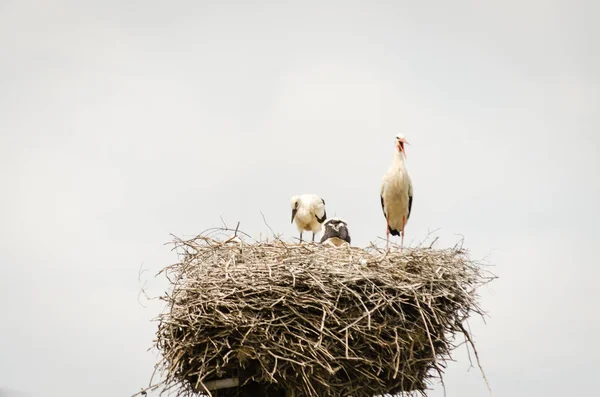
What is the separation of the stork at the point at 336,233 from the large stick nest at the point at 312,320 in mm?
1818

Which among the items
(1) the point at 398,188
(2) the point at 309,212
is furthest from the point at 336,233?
(2) the point at 309,212

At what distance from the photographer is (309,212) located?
11742 mm

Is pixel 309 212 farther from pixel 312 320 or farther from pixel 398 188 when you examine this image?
pixel 312 320

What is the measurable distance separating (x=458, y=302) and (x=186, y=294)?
2.35 meters

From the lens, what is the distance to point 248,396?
7926 mm

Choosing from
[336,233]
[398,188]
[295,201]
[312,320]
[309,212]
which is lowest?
[312,320]

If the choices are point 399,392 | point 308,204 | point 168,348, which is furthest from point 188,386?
point 308,204

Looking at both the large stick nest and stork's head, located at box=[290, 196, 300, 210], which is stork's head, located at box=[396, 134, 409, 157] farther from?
the large stick nest

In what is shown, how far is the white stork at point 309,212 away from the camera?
1174cm

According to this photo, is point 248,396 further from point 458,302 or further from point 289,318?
point 458,302

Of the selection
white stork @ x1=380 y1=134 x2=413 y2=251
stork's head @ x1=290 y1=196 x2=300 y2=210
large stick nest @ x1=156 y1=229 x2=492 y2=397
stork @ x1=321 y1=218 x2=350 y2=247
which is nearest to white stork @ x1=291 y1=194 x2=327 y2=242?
stork's head @ x1=290 y1=196 x2=300 y2=210

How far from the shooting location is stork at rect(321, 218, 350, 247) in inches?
383

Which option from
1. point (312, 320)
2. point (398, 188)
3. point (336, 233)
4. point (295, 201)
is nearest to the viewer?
point (312, 320)

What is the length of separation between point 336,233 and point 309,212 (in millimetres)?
2020
